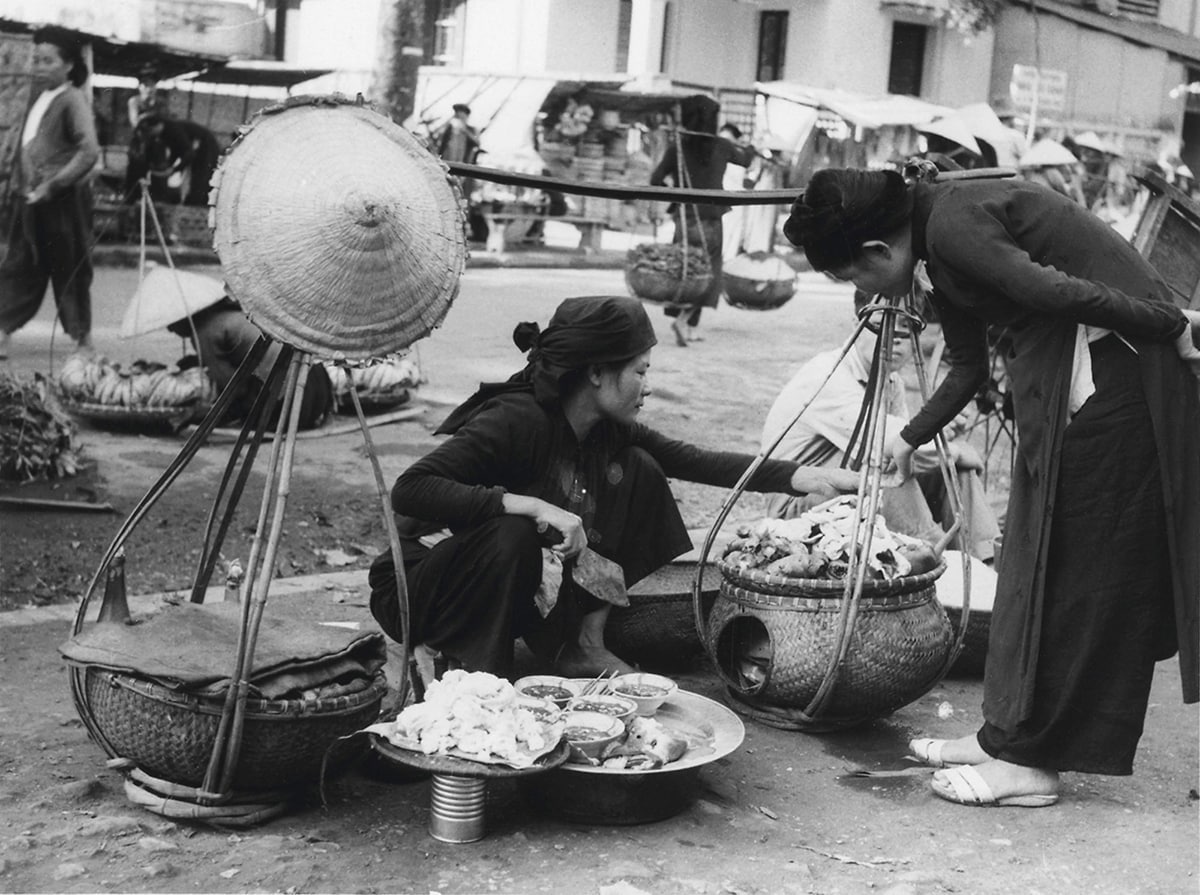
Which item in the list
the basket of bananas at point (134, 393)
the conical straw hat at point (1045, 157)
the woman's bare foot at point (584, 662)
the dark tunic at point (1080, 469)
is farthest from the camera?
the conical straw hat at point (1045, 157)

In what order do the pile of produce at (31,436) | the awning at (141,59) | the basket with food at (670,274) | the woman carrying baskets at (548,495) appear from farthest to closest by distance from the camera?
the awning at (141,59) < the basket with food at (670,274) < the pile of produce at (31,436) < the woman carrying baskets at (548,495)

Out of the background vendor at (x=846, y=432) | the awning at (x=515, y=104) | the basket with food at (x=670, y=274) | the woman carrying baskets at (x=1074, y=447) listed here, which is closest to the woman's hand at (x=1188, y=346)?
the woman carrying baskets at (x=1074, y=447)

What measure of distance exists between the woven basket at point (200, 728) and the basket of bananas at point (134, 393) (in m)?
4.38

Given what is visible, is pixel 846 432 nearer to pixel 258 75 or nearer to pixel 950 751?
pixel 950 751

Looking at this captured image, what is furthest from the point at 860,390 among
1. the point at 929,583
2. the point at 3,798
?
the point at 3,798

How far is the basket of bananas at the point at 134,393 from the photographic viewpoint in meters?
7.33

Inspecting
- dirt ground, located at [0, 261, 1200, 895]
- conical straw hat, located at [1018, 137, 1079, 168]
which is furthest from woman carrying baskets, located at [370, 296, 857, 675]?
conical straw hat, located at [1018, 137, 1079, 168]

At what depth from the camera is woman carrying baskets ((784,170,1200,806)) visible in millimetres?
3359

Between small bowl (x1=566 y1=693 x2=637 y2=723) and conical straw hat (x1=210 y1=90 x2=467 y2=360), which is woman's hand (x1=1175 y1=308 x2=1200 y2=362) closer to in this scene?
small bowl (x1=566 y1=693 x2=637 y2=723)

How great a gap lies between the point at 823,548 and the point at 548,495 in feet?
2.48

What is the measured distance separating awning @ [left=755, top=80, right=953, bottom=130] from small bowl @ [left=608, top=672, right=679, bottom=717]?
15.1 metres

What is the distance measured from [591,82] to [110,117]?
644cm

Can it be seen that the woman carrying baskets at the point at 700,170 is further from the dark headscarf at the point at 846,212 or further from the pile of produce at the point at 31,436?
the dark headscarf at the point at 846,212

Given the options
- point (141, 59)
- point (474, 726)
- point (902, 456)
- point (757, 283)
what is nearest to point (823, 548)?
point (902, 456)
